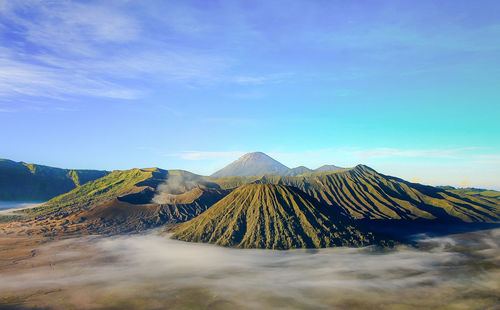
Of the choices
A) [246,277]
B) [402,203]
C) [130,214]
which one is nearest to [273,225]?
[246,277]

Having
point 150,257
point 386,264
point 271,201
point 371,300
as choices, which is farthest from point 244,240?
Result: point 371,300

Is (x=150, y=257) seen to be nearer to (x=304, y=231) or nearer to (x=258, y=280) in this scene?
(x=258, y=280)

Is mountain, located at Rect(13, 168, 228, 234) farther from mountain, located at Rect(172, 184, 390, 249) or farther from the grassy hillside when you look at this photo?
the grassy hillside

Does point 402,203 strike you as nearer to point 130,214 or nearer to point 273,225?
point 273,225


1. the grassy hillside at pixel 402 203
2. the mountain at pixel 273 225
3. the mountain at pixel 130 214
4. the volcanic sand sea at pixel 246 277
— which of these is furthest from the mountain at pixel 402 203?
the mountain at pixel 130 214

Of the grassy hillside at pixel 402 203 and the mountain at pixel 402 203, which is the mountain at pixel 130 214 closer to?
the grassy hillside at pixel 402 203

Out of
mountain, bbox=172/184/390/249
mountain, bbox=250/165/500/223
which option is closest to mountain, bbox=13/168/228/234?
mountain, bbox=172/184/390/249
